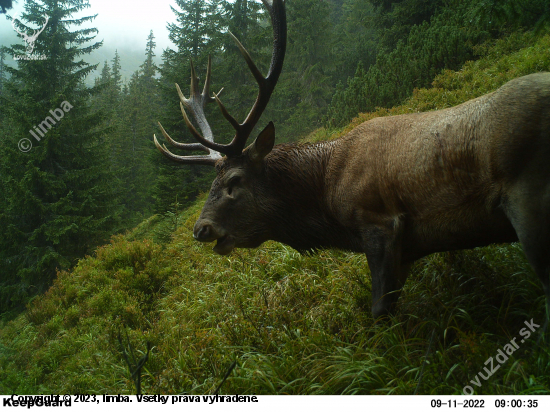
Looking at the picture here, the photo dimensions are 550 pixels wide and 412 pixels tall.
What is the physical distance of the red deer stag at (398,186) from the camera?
199 cm

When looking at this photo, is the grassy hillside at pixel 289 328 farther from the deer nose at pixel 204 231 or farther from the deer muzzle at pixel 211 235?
the deer nose at pixel 204 231

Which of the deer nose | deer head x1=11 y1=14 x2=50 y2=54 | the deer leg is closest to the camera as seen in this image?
the deer leg

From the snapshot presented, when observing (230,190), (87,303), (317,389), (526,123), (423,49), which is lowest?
(317,389)

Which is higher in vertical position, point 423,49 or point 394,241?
point 423,49

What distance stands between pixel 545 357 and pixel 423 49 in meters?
10.1

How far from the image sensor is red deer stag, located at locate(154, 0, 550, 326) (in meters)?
1.99

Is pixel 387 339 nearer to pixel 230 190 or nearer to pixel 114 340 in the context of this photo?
pixel 230 190

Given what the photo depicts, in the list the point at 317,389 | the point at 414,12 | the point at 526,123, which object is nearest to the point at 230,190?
the point at 317,389

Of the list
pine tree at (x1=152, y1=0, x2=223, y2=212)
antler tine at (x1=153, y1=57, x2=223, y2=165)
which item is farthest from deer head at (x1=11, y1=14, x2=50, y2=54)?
antler tine at (x1=153, y1=57, x2=223, y2=165)

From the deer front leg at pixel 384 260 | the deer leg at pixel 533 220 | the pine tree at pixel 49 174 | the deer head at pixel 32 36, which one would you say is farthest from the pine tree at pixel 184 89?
the deer leg at pixel 533 220

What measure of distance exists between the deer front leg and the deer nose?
1.40 m

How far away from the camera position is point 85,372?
4.46 m

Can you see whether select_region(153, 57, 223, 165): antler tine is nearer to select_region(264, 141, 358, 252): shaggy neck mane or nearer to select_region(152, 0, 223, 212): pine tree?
select_region(264, 141, 358, 252): shaggy neck mane

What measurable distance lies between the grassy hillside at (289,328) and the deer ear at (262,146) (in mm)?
1437
